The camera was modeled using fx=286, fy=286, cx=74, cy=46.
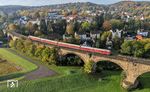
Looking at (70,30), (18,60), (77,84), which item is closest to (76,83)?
(77,84)

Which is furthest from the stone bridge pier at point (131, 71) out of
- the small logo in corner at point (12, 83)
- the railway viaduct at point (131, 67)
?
the small logo in corner at point (12, 83)

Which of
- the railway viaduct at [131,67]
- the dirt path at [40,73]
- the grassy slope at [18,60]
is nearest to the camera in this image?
the railway viaduct at [131,67]

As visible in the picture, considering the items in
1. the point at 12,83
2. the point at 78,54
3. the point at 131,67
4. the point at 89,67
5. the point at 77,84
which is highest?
the point at 78,54

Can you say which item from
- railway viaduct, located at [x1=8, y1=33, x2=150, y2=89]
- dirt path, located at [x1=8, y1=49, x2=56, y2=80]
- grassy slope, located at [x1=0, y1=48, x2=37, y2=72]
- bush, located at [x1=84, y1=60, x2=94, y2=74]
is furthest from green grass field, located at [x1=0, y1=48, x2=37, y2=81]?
railway viaduct, located at [x1=8, y1=33, x2=150, y2=89]

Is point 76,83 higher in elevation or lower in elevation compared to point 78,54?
lower

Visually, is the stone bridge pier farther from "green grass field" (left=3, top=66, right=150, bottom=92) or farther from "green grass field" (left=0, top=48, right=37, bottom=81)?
"green grass field" (left=0, top=48, right=37, bottom=81)

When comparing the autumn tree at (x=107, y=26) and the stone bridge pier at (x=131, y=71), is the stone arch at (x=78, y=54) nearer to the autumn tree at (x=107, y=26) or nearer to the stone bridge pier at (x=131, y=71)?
the stone bridge pier at (x=131, y=71)

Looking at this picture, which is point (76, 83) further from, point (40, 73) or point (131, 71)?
point (131, 71)

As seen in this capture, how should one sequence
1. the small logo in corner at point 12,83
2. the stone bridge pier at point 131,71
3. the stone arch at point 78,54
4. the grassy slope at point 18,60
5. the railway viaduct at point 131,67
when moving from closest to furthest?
the small logo in corner at point 12,83
the railway viaduct at point 131,67
the stone bridge pier at point 131,71
the stone arch at point 78,54
the grassy slope at point 18,60

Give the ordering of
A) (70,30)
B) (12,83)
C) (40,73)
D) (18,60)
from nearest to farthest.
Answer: (12,83)
(40,73)
(18,60)
(70,30)
